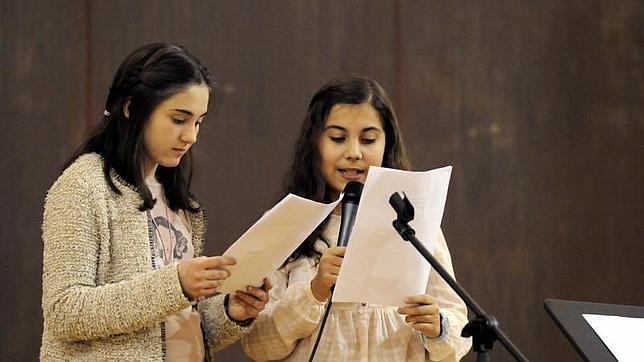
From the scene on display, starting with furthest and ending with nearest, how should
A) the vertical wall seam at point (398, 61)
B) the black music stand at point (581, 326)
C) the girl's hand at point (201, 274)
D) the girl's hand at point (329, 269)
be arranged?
the vertical wall seam at point (398, 61) < the girl's hand at point (329, 269) < the girl's hand at point (201, 274) < the black music stand at point (581, 326)

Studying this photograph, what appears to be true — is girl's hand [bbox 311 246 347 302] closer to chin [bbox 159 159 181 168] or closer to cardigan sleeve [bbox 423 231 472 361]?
cardigan sleeve [bbox 423 231 472 361]

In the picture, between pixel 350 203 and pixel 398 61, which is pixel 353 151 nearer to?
pixel 350 203

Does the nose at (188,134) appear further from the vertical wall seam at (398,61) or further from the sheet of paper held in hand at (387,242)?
the vertical wall seam at (398,61)

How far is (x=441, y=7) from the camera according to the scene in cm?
323

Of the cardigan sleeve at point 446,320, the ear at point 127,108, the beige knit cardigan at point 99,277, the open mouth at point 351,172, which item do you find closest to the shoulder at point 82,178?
the beige knit cardigan at point 99,277

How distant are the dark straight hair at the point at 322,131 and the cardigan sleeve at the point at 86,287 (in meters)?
0.58

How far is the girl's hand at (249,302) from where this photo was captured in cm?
216

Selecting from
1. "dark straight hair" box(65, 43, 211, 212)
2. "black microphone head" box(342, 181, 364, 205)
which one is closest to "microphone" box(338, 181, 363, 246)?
"black microphone head" box(342, 181, 364, 205)

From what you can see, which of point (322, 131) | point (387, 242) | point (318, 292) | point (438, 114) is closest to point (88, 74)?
point (322, 131)

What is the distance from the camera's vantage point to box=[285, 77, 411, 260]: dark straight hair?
96.6 inches

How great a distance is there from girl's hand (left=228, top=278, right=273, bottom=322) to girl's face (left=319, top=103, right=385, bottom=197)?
0.36 metres

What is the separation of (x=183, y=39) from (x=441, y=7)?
0.81 meters

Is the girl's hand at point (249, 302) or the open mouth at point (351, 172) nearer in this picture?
the girl's hand at point (249, 302)

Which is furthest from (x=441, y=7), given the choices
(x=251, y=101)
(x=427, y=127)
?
(x=251, y=101)
